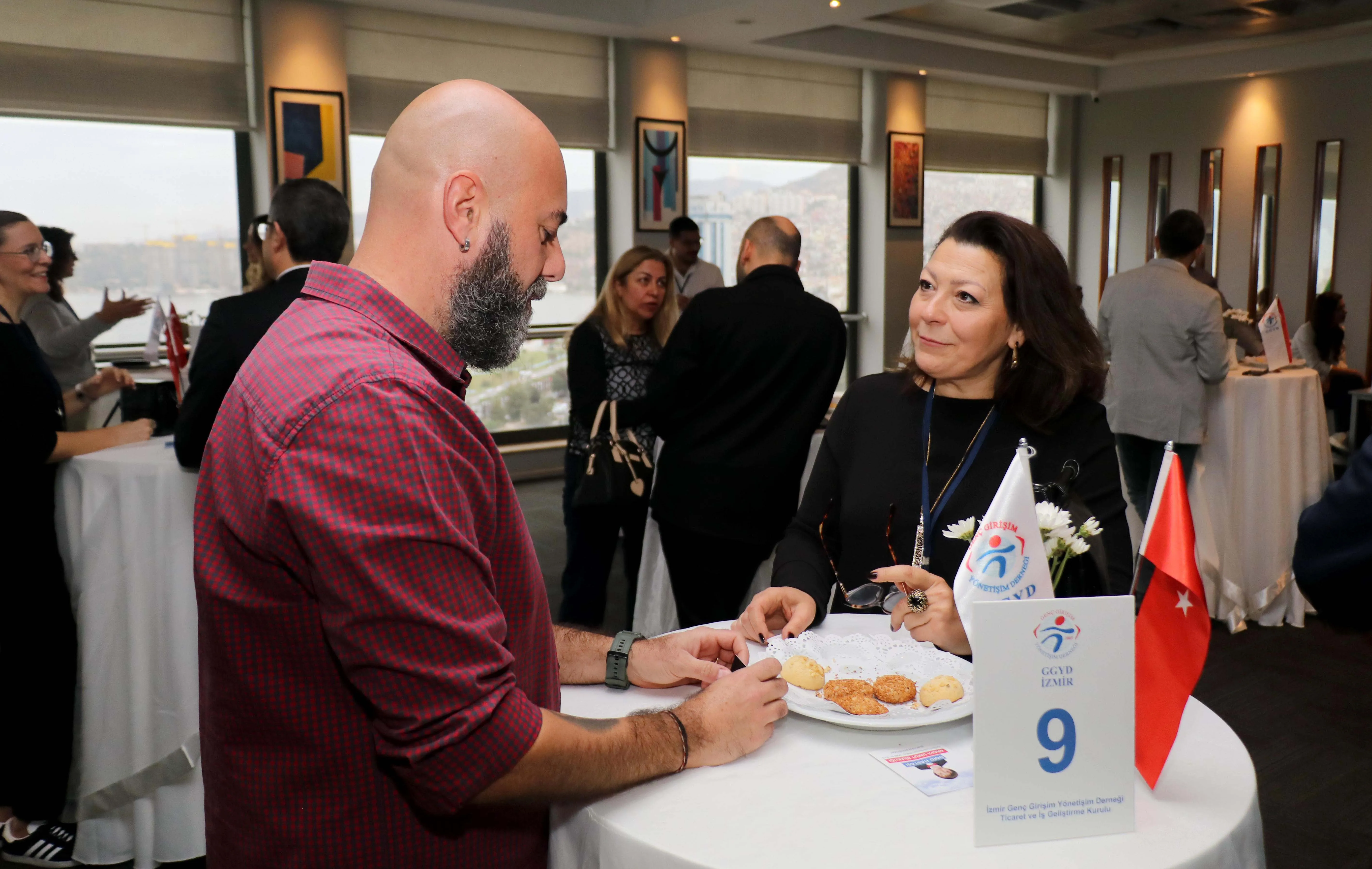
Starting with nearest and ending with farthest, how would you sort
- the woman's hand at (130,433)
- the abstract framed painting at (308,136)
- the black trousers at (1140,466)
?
the woman's hand at (130,433) < the black trousers at (1140,466) < the abstract framed painting at (308,136)

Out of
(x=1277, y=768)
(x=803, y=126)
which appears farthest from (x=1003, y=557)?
(x=803, y=126)

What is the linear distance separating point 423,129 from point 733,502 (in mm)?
2091

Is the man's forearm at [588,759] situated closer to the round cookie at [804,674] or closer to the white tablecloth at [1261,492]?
the round cookie at [804,674]

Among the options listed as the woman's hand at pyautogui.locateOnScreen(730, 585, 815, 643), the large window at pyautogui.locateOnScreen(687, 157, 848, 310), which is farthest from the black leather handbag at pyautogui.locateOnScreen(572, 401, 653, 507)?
the large window at pyautogui.locateOnScreen(687, 157, 848, 310)

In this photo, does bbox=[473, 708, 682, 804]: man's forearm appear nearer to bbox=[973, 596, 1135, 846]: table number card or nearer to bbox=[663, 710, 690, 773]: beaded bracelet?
bbox=[663, 710, 690, 773]: beaded bracelet

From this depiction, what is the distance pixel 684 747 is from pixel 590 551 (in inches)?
98.9

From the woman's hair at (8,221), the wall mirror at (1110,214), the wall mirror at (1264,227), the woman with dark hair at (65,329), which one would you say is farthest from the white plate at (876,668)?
the wall mirror at (1110,214)

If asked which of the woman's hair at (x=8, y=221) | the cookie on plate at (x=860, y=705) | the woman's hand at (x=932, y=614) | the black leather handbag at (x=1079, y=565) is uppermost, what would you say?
the woman's hair at (x=8, y=221)

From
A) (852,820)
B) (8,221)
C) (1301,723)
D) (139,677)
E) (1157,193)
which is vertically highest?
(1157,193)

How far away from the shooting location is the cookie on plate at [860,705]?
4.18ft

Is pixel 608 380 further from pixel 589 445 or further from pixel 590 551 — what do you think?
pixel 590 551

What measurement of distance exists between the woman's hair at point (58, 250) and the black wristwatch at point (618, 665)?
13.1 ft

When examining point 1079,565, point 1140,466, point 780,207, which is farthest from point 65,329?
point 780,207

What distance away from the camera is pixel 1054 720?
1.01m
